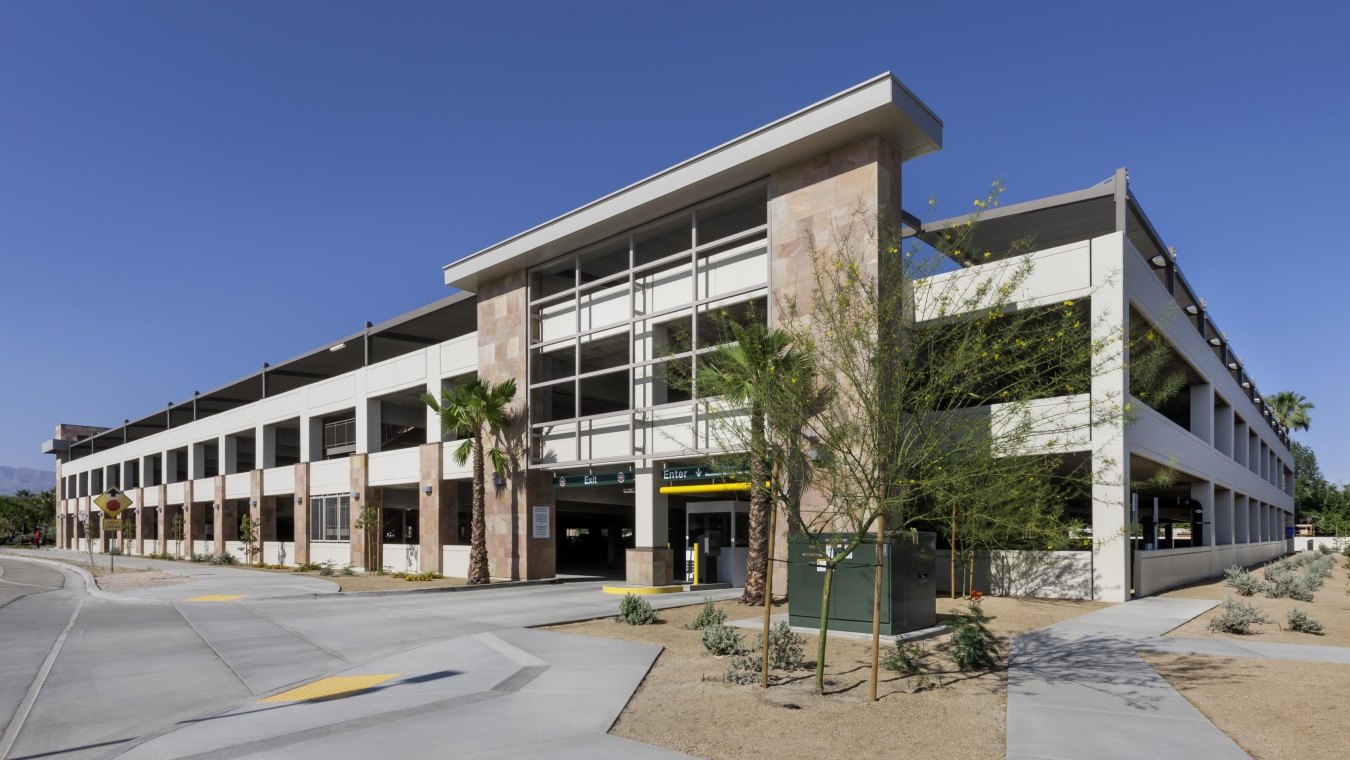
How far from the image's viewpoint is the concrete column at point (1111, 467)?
69.9ft

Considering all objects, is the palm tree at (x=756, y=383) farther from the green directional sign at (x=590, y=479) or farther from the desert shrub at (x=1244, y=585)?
the desert shrub at (x=1244, y=585)

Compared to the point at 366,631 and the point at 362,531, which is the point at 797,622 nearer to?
the point at 366,631

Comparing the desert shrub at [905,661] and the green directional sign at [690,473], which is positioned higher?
the green directional sign at [690,473]

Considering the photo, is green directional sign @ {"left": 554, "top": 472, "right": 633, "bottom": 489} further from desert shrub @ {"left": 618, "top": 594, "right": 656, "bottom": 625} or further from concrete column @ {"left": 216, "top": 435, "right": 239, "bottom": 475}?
concrete column @ {"left": 216, "top": 435, "right": 239, "bottom": 475}

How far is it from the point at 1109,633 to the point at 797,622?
560 cm

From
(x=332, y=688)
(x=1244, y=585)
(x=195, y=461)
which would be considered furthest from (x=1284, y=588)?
(x=195, y=461)

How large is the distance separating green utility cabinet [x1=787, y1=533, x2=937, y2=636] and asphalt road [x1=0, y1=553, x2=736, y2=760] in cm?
335

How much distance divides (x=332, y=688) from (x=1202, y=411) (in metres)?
33.6

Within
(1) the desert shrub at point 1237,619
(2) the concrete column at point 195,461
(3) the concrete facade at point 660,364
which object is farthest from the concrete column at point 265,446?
(1) the desert shrub at point 1237,619

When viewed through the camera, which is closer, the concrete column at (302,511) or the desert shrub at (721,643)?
the desert shrub at (721,643)

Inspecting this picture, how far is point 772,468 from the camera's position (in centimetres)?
1113

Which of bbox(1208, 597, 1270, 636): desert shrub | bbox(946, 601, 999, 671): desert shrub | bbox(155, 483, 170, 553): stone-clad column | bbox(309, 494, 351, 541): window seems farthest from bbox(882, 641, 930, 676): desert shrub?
bbox(155, 483, 170, 553): stone-clad column

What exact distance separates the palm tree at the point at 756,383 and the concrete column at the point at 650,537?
4.67 m

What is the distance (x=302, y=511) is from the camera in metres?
42.0
